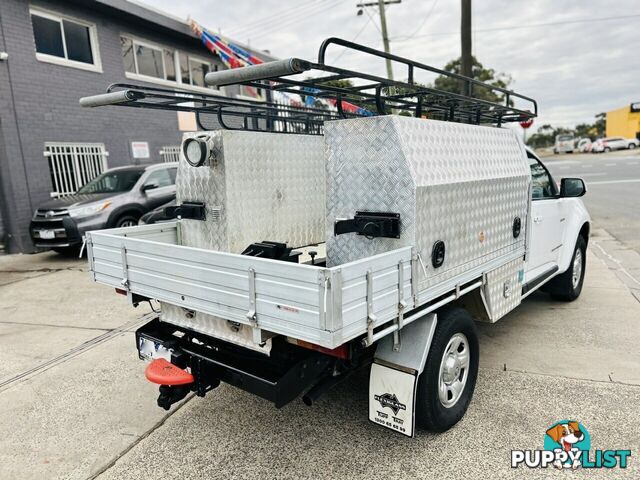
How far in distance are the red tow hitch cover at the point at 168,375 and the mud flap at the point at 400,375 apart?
1.10 meters

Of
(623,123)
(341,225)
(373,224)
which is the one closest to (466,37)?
(341,225)

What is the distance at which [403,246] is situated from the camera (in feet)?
8.77

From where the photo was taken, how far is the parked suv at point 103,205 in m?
8.97

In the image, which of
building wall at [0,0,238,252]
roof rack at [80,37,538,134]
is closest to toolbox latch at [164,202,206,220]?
roof rack at [80,37,538,134]

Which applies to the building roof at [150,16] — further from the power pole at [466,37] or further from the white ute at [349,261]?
the white ute at [349,261]

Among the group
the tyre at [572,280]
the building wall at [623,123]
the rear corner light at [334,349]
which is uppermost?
the building wall at [623,123]

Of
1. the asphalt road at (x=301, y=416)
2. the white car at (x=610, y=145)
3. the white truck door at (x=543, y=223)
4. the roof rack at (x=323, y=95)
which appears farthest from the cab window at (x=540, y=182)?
the white car at (x=610, y=145)

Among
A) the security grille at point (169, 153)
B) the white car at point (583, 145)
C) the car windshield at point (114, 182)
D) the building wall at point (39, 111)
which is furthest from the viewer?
the white car at point (583, 145)

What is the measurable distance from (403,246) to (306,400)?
1.01m

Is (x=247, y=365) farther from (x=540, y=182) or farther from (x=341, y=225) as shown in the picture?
(x=540, y=182)

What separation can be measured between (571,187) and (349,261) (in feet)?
10.5

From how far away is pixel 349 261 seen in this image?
2.96 meters

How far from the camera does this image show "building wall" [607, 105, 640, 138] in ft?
184

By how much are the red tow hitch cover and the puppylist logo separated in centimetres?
196
